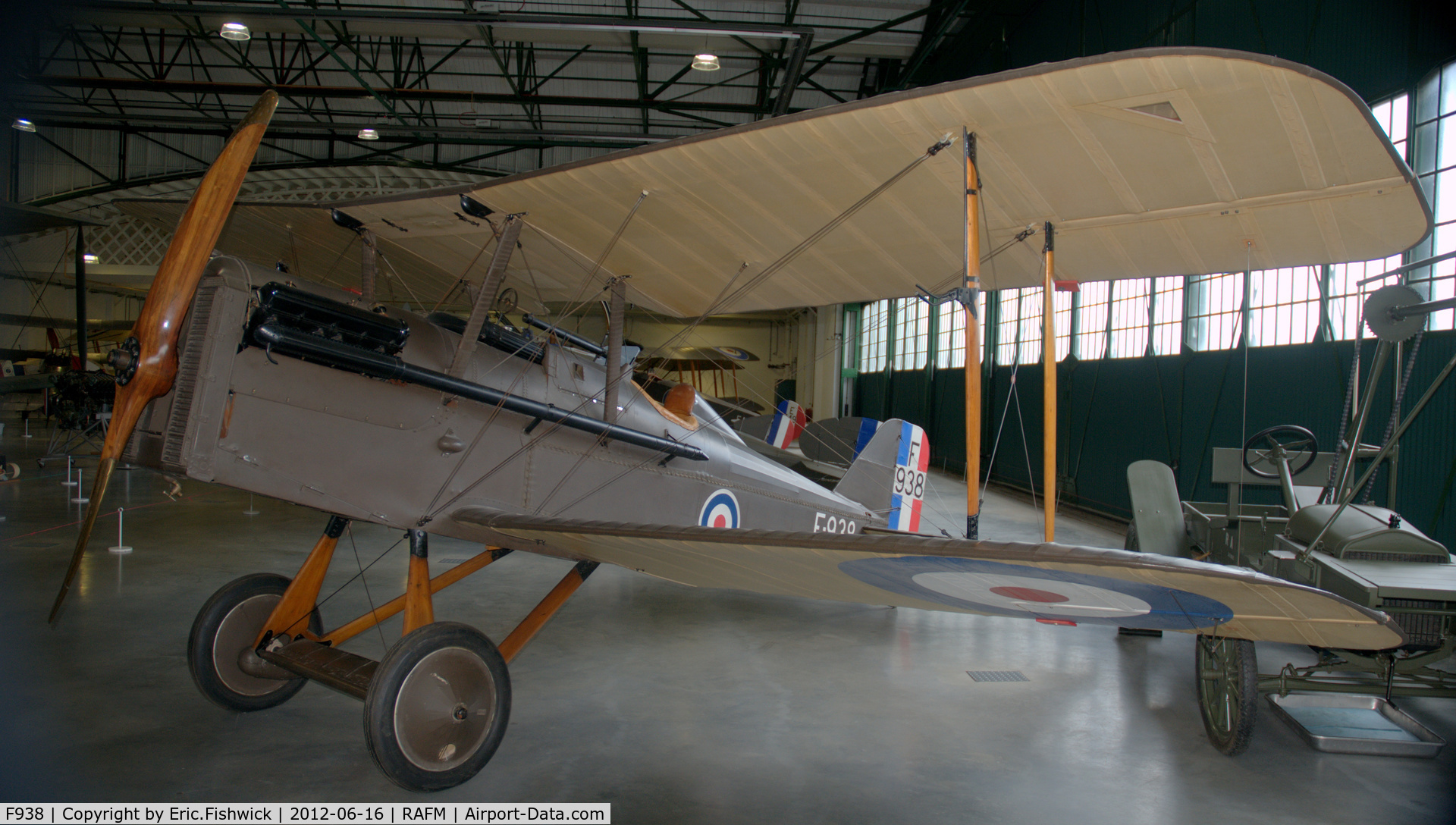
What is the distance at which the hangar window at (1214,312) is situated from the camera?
30.4 feet

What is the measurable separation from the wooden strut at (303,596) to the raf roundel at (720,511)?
1918 mm

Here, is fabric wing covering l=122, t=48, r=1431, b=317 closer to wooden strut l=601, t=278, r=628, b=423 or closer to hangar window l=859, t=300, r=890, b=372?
wooden strut l=601, t=278, r=628, b=423

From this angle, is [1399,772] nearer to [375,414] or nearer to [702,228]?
[702,228]

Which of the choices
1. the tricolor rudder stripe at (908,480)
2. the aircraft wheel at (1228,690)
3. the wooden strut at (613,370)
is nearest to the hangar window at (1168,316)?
the tricolor rudder stripe at (908,480)

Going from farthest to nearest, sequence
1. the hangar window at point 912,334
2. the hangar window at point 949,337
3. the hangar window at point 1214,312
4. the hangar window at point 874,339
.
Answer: the hangar window at point 874,339
the hangar window at point 912,334
the hangar window at point 949,337
the hangar window at point 1214,312

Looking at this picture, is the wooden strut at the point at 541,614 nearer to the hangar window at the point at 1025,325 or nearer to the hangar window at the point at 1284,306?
the hangar window at the point at 1284,306

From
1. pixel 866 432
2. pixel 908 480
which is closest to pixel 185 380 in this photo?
pixel 908 480

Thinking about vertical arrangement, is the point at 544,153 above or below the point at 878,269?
above

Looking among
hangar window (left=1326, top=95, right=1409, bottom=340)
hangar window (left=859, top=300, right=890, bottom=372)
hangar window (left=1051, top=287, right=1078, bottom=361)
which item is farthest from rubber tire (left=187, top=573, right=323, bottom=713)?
hangar window (left=859, top=300, right=890, bottom=372)

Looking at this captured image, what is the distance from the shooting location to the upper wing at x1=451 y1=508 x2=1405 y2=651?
1.79 m

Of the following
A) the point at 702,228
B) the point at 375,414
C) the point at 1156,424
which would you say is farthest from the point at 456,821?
the point at 1156,424

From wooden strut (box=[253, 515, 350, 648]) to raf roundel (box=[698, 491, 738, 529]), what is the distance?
1.92 meters

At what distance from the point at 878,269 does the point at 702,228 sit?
1.26 metres

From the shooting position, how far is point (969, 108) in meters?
2.89
